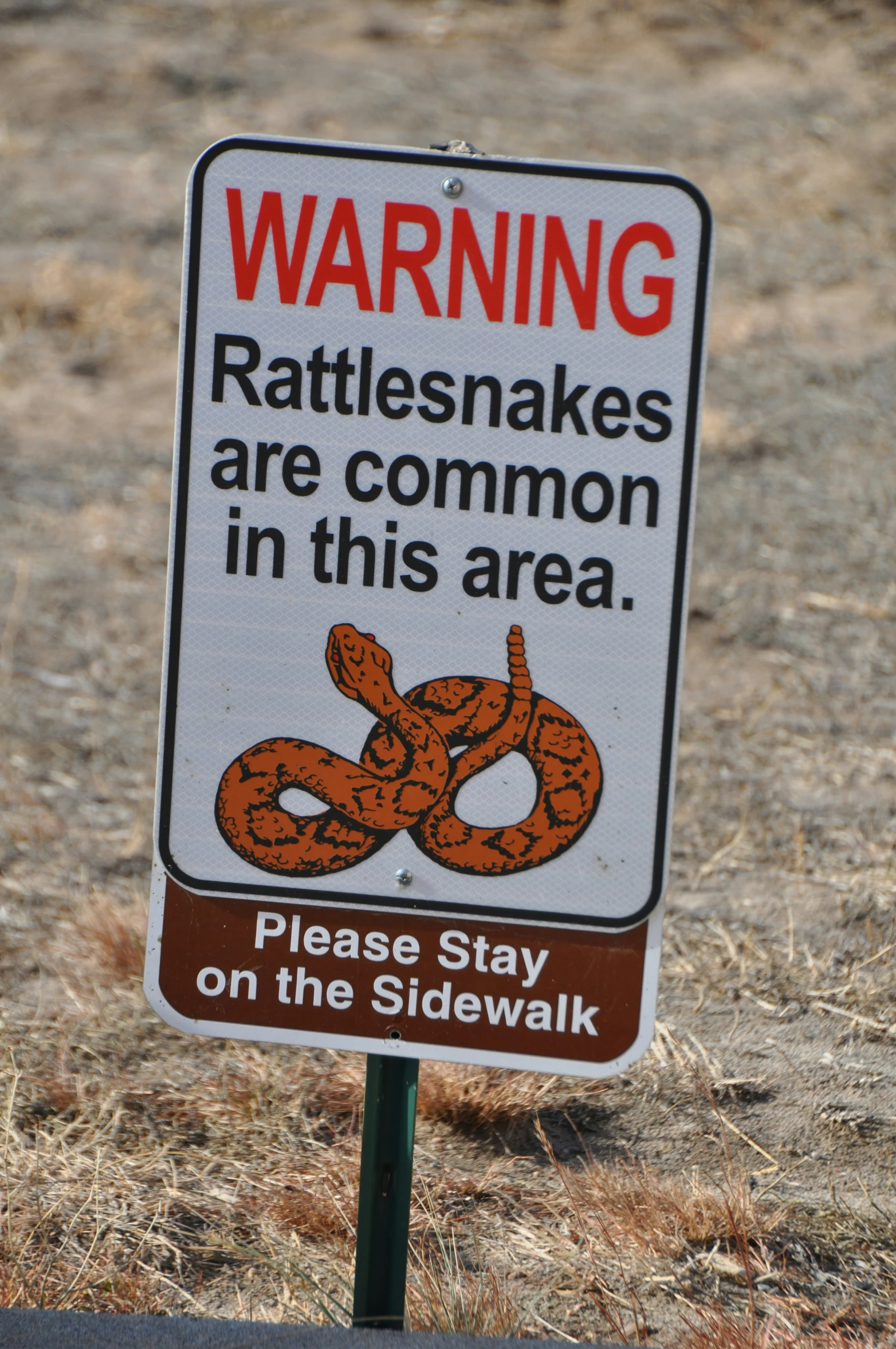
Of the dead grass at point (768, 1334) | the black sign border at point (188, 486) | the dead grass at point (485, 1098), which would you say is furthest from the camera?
the dead grass at point (485, 1098)

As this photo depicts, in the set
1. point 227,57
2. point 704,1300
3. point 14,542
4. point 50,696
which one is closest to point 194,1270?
point 704,1300

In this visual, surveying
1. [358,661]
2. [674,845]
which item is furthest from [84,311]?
[358,661]

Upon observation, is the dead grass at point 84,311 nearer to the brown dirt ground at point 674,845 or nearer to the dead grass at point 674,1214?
the brown dirt ground at point 674,845

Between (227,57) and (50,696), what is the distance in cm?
1044

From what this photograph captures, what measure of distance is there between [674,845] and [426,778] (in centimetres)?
253

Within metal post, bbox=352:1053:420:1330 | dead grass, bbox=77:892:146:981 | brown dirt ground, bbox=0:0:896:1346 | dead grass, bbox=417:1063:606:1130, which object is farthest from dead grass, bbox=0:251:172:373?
metal post, bbox=352:1053:420:1330

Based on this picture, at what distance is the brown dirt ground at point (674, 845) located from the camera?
2346 mm

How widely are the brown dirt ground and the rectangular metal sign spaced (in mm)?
617

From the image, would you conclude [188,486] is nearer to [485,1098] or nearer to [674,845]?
[485,1098]

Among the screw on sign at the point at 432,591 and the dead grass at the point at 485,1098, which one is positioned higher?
the screw on sign at the point at 432,591

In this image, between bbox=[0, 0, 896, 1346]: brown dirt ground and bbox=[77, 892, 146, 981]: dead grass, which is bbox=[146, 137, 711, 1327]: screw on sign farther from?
bbox=[77, 892, 146, 981]: dead grass

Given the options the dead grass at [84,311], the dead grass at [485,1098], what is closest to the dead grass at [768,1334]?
the dead grass at [485,1098]

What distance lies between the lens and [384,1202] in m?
1.74

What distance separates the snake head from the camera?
1.71 m
